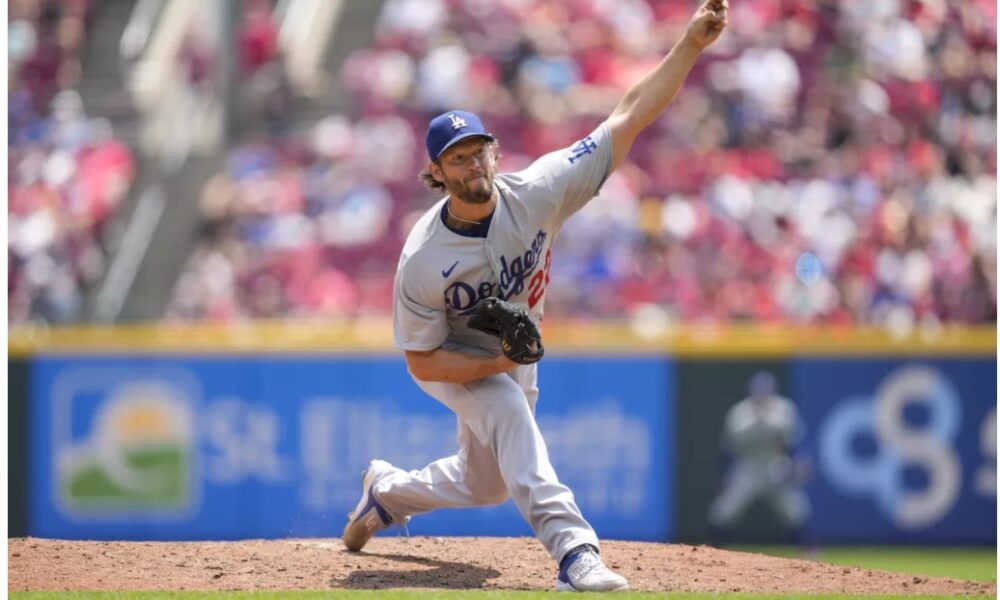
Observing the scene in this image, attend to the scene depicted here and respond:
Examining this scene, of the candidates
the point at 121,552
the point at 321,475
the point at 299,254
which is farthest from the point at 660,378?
the point at 121,552

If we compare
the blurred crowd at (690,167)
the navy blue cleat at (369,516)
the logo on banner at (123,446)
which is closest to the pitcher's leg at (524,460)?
the navy blue cleat at (369,516)

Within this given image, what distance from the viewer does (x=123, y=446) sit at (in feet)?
36.0

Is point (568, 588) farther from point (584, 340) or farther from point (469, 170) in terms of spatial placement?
point (584, 340)

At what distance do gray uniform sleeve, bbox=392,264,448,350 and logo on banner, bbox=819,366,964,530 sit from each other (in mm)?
6076

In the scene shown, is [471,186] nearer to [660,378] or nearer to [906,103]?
[660,378]

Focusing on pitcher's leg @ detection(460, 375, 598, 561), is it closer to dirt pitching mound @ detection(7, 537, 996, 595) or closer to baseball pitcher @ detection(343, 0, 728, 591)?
baseball pitcher @ detection(343, 0, 728, 591)

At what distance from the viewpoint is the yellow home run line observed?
11.1 meters

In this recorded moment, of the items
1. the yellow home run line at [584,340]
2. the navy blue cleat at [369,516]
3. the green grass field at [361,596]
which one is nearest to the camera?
the green grass field at [361,596]

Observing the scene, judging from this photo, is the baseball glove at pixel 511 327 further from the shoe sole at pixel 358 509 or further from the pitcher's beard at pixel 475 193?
the shoe sole at pixel 358 509

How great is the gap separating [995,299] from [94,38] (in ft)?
31.3

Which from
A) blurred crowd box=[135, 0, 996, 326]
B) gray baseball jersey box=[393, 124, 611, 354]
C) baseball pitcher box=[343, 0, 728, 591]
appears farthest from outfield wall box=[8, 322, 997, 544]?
gray baseball jersey box=[393, 124, 611, 354]

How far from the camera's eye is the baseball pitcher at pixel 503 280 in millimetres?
5621

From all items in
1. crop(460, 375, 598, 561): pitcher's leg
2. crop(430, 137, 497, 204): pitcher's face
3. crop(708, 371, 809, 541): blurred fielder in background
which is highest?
crop(430, 137, 497, 204): pitcher's face

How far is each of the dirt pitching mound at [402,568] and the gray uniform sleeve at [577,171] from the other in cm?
147
